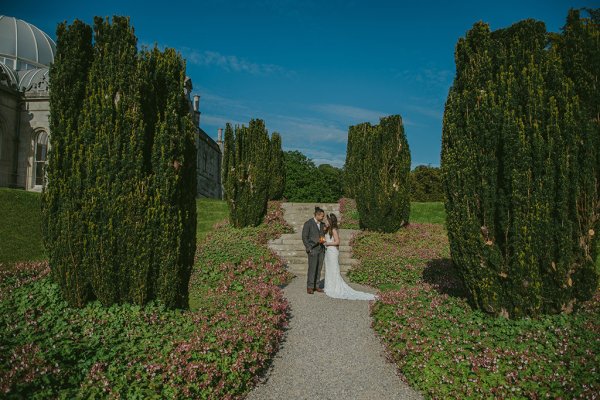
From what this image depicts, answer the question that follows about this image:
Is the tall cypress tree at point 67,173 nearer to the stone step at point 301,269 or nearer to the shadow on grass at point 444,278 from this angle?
the shadow on grass at point 444,278

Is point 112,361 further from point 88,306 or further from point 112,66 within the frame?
point 112,66

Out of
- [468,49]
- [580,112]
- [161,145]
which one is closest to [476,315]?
[580,112]

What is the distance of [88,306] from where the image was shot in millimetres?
6520

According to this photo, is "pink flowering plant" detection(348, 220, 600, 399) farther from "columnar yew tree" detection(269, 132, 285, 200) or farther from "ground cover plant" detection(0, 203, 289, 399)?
"columnar yew tree" detection(269, 132, 285, 200)

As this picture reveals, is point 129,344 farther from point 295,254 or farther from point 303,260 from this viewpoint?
point 295,254

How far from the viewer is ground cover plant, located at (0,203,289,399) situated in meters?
4.35

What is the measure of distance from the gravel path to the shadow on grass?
1780 mm

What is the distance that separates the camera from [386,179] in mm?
16281

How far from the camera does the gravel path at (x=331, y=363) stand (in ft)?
18.4

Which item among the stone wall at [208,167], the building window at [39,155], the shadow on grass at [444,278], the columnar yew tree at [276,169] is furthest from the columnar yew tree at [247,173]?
the stone wall at [208,167]

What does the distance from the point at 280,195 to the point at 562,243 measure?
61.3 ft

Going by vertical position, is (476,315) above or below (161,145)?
below

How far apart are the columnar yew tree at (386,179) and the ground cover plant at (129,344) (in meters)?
8.66

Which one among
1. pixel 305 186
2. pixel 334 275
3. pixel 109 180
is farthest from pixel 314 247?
pixel 305 186
